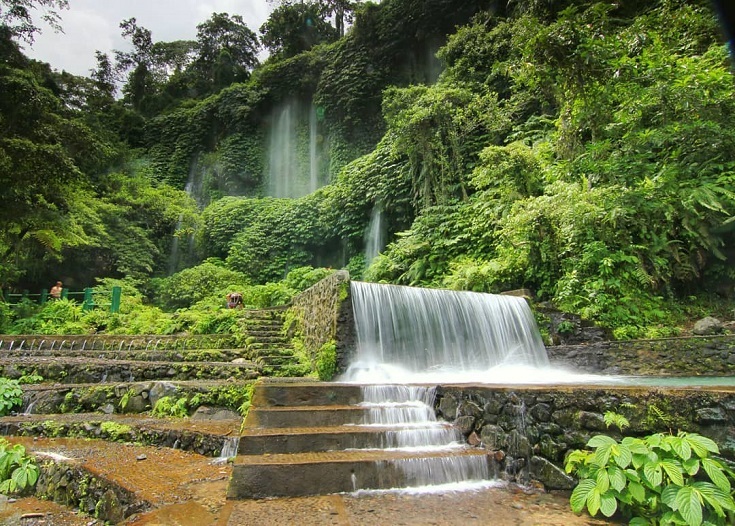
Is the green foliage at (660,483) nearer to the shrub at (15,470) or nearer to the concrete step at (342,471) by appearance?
the concrete step at (342,471)

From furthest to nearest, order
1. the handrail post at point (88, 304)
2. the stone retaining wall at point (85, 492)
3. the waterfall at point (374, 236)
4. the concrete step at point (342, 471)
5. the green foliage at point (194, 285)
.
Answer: the green foliage at point (194, 285), the waterfall at point (374, 236), the handrail post at point (88, 304), the concrete step at point (342, 471), the stone retaining wall at point (85, 492)

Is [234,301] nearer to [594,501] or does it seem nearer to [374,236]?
[374,236]

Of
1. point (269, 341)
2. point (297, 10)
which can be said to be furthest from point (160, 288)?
point (297, 10)

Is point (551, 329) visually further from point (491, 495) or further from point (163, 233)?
point (163, 233)

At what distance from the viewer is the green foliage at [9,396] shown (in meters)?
5.41

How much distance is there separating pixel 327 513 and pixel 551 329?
721 centimetres

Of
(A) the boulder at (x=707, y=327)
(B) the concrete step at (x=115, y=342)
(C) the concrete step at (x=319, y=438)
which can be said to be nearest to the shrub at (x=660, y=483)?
(C) the concrete step at (x=319, y=438)

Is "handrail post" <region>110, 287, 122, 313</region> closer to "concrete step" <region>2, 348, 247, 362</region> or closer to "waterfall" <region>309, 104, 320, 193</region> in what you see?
"concrete step" <region>2, 348, 247, 362</region>

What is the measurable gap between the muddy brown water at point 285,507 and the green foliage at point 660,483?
20 centimetres

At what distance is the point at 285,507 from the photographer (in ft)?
8.95

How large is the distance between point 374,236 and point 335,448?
13.3 metres

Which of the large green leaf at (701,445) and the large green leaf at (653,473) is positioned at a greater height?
the large green leaf at (701,445)

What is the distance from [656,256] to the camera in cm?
810

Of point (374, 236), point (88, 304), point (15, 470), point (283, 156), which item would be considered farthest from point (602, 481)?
point (283, 156)
